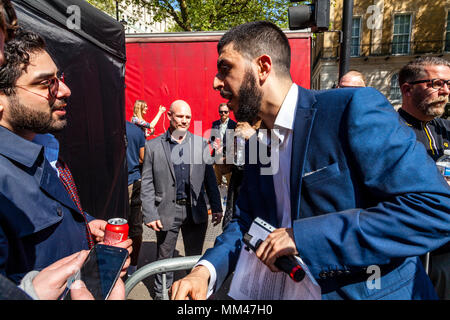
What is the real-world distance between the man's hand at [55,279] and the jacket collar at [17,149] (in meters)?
0.56

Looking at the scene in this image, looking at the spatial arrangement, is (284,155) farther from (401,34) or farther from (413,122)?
(401,34)

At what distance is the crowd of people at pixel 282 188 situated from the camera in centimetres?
108

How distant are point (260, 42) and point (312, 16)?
425cm

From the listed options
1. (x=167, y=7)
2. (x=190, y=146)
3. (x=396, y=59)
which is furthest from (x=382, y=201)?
(x=396, y=59)

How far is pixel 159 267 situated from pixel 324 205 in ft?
3.01

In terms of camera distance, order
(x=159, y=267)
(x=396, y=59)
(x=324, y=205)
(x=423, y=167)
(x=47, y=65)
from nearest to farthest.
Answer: (x=423, y=167), (x=324, y=205), (x=159, y=267), (x=47, y=65), (x=396, y=59)

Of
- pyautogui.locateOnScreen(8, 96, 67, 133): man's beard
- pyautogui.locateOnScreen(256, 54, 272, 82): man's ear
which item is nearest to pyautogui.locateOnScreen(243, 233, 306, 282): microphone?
pyautogui.locateOnScreen(256, 54, 272, 82): man's ear

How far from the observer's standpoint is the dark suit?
3.40 metres

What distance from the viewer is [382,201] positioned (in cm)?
118

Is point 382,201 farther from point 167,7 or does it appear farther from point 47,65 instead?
point 167,7

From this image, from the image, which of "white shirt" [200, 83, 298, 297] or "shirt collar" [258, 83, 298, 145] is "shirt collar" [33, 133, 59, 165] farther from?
"shirt collar" [258, 83, 298, 145]

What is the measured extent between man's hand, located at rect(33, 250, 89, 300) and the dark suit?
89.2 inches

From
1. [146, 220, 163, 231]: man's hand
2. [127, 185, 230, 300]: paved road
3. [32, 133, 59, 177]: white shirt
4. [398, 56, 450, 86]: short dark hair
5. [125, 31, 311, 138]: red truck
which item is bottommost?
[127, 185, 230, 300]: paved road

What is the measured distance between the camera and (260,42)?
1.57 m
